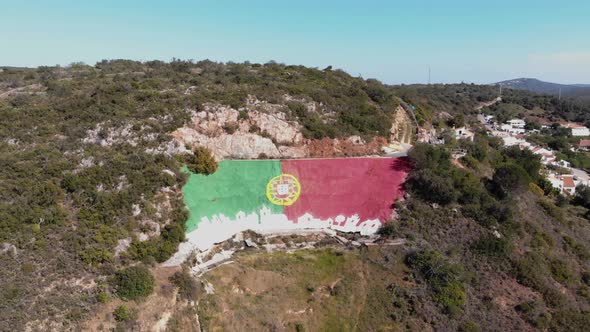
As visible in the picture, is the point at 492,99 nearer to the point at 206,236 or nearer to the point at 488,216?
the point at 488,216

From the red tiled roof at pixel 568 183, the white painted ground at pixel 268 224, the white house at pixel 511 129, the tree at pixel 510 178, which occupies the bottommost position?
the red tiled roof at pixel 568 183

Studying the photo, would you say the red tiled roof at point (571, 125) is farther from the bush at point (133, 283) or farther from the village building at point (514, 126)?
the bush at point (133, 283)

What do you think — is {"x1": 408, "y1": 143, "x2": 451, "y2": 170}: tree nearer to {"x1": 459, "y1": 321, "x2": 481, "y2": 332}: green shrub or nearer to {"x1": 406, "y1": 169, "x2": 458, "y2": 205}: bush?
{"x1": 406, "y1": 169, "x2": 458, "y2": 205}: bush

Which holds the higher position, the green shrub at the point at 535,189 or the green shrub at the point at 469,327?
the green shrub at the point at 535,189

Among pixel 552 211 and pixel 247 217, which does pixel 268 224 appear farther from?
pixel 552 211

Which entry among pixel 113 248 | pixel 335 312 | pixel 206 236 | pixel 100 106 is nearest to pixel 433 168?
pixel 335 312

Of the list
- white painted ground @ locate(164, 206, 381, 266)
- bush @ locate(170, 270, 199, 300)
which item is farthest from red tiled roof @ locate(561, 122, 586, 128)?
bush @ locate(170, 270, 199, 300)

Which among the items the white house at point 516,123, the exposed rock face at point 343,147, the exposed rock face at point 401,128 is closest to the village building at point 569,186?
the exposed rock face at point 401,128
